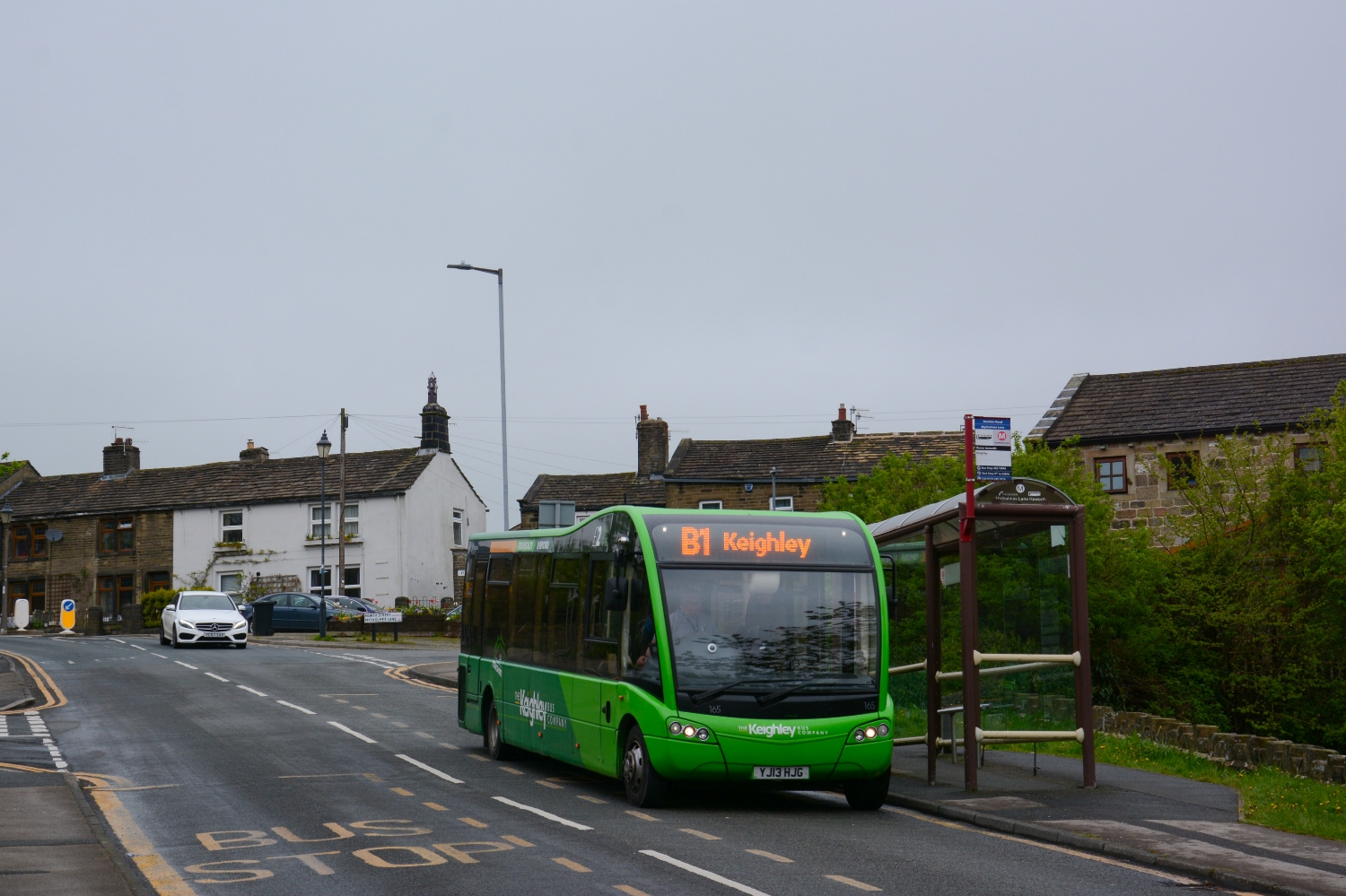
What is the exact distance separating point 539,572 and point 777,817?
4.89 meters

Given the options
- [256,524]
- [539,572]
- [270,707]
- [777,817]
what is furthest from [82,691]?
[256,524]

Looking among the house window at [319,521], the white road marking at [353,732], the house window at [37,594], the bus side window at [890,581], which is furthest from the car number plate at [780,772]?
the house window at [37,594]

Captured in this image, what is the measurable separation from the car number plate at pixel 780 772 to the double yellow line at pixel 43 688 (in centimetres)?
1586

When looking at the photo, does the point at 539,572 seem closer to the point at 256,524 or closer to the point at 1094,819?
the point at 1094,819

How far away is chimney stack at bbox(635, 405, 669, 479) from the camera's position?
211 ft

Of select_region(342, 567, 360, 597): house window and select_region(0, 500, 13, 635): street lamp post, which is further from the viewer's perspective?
select_region(0, 500, 13, 635): street lamp post

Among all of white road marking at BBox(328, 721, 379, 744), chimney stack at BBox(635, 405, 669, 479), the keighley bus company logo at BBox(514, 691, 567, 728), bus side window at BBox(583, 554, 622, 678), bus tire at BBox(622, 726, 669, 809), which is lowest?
white road marking at BBox(328, 721, 379, 744)

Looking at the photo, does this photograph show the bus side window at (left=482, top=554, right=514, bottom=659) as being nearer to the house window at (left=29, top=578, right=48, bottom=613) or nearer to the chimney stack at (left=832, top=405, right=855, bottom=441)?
the chimney stack at (left=832, top=405, right=855, bottom=441)

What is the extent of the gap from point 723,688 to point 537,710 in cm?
402

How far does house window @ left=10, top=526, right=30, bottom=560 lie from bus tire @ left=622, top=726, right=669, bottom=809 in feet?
208

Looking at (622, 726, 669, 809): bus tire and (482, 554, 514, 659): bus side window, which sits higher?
(482, 554, 514, 659): bus side window

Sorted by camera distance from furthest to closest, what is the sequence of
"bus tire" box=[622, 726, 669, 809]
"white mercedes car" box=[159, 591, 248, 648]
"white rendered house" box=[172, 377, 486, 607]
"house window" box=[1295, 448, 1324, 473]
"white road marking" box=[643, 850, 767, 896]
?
"white rendered house" box=[172, 377, 486, 607] → "white mercedes car" box=[159, 591, 248, 648] → "house window" box=[1295, 448, 1324, 473] → "bus tire" box=[622, 726, 669, 809] → "white road marking" box=[643, 850, 767, 896]

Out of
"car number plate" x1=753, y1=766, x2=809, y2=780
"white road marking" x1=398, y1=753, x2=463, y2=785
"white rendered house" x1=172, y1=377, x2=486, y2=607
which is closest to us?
"car number plate" x1=753, y1=766, x2=809, y2=780

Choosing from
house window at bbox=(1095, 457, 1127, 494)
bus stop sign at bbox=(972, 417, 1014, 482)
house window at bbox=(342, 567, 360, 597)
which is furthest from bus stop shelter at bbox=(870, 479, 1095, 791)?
house window at bbox=(342, 567, 360, 597)
